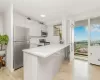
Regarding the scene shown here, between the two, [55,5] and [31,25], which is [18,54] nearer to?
[31,25]

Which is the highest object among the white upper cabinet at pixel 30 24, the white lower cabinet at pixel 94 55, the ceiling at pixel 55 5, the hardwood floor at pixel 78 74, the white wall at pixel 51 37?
the ceiling at pixel 55 5

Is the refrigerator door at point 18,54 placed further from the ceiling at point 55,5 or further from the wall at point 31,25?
the ceiling at point 55,5

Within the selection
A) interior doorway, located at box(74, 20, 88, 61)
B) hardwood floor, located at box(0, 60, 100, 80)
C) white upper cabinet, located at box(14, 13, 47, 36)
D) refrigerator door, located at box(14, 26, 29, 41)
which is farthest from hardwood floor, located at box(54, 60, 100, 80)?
white upper cabinet, located at box(14, 13, 47, 36)

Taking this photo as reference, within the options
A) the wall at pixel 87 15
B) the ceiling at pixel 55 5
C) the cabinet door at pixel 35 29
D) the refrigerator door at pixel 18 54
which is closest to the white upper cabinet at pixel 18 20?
the ceiling at pixel 55 5

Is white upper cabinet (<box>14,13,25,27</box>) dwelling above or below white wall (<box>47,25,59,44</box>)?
above

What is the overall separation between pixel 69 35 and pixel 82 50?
2278 mm

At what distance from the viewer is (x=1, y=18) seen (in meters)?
4.21

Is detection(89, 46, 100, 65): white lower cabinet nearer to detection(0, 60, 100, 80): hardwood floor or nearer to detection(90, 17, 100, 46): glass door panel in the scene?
detection(90, 17, 100, 46): glass door panel

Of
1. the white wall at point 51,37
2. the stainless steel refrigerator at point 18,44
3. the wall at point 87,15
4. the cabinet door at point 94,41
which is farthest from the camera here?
the white wall at point 51,37

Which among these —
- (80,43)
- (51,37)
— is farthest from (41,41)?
(80,43)

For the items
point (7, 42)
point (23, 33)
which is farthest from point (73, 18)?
point (7, 42)

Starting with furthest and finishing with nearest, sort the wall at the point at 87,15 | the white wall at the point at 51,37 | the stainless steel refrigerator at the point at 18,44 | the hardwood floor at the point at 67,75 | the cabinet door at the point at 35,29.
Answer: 1. the white wall at the point at 51,37
2. the cabinet door at the point at 35,29
3. the wall at the point at 87,15
4. the stainless steel refrigerator at the point at 18,44
5. the hardwood floor at the point at 67,75

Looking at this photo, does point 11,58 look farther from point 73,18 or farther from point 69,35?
point 73,18

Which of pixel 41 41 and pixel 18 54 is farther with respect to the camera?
pixel 41 41
